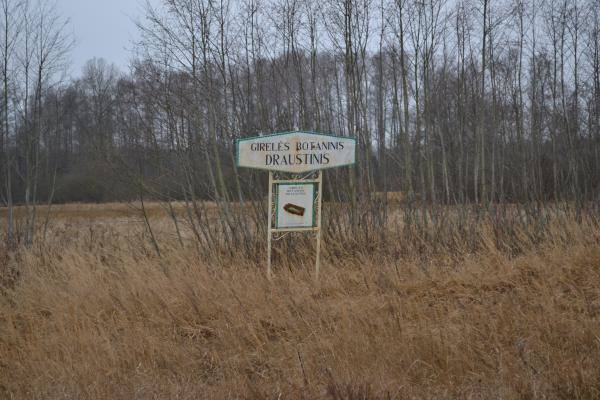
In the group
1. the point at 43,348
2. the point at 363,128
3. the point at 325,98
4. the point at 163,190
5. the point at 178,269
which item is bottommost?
the point at 43,348

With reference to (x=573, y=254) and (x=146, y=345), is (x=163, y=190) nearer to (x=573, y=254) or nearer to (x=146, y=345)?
(x=146, y=345)

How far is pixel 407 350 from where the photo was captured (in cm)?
356

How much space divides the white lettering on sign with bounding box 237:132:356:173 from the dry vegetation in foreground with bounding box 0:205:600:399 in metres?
1.25

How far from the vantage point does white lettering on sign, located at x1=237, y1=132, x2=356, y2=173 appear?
5.86 metres

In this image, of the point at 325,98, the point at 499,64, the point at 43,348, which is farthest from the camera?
the point at 499,64

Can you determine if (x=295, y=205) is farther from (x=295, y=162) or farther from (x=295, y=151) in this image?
(x=295, y=151)

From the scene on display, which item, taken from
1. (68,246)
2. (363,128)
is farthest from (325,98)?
(68,246)

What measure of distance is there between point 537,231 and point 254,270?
3955mm

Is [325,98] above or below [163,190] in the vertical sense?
above

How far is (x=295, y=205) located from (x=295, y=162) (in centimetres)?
53

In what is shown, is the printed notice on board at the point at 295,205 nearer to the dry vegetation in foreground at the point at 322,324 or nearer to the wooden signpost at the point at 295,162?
the wooden signpost at the point at 295,162

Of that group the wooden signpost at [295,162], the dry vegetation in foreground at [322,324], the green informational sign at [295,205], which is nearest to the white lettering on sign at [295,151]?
the wooden signpost at [295,162]

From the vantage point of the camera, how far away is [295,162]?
595 cm

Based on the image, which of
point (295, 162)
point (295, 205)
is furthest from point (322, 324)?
point (295, 162)
